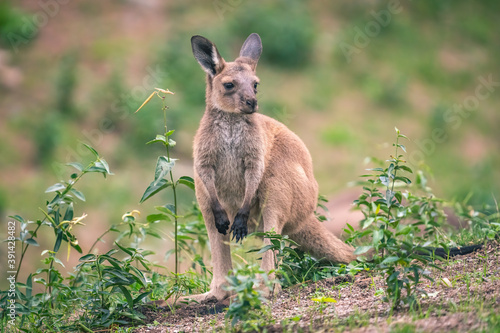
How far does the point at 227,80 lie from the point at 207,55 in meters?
0.33

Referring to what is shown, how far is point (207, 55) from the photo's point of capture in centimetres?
538

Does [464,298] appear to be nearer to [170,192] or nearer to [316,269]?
[316,269]

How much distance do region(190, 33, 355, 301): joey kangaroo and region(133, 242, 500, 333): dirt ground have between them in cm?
38

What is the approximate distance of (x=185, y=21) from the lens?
537 inches

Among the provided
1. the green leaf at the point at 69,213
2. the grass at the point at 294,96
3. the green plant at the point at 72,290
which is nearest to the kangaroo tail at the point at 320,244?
the green plant at the point at 72,290

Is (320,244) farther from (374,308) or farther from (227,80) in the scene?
(227,80)

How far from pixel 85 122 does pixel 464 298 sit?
28.3ft

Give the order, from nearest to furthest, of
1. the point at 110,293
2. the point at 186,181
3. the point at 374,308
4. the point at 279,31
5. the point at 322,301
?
the point at 374,308 < the point at 322,301 < the point at 110,293 < the point at 186,181 < the point at 279,31

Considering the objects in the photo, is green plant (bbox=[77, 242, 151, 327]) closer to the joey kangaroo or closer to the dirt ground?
the dirt ground

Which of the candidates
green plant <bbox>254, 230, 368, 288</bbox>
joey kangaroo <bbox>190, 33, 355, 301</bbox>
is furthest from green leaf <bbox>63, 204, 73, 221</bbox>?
green plant <bbox>254, 230, 368, 288</bbox>

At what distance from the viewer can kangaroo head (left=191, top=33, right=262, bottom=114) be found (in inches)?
203

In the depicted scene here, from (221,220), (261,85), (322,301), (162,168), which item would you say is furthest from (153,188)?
(261,85)

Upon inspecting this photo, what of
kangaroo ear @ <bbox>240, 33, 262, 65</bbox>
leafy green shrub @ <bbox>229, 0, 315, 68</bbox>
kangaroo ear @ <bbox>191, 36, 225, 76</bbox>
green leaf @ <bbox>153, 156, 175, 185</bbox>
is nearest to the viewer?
green leaf @ <bbox>153, 156, 175, 185</bbox>

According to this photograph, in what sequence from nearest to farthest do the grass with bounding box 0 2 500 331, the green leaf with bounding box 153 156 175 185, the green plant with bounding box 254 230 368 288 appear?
the green leaf with bounding box 153 156 175 185 → the green plant with bounding box 254 230 368 288 → the grass with bounding box 0 2 500 331
